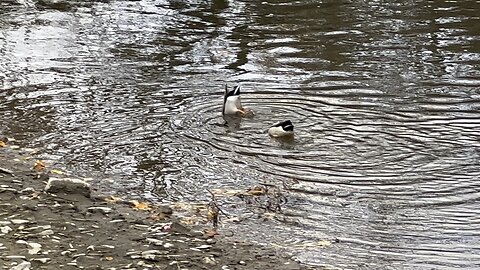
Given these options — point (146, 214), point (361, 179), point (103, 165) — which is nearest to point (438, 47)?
point (361, 179)

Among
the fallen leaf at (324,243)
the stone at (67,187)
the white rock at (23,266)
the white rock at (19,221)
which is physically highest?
the white rock at (23,266)

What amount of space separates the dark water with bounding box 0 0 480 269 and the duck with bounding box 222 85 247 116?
218 mm

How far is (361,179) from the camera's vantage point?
28.6ft

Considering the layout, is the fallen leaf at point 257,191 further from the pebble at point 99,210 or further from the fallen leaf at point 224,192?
the pebble at point 99,210

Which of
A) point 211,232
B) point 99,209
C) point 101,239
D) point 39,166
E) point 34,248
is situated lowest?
point 39,166

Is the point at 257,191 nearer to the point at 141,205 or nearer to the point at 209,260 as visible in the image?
the point at 141,205

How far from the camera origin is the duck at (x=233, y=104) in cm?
1071

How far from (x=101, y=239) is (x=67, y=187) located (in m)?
1.21

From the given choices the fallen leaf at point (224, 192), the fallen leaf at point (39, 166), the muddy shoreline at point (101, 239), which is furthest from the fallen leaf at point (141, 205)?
the fallen leaf at point (39, 166)

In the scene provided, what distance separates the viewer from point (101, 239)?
254 inches

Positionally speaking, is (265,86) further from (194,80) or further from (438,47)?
(438,47)

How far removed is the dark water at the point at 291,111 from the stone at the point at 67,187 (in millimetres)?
864

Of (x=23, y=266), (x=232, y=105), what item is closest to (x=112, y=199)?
(x=23, y=266)

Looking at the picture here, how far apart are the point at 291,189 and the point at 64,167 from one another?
2555mm
